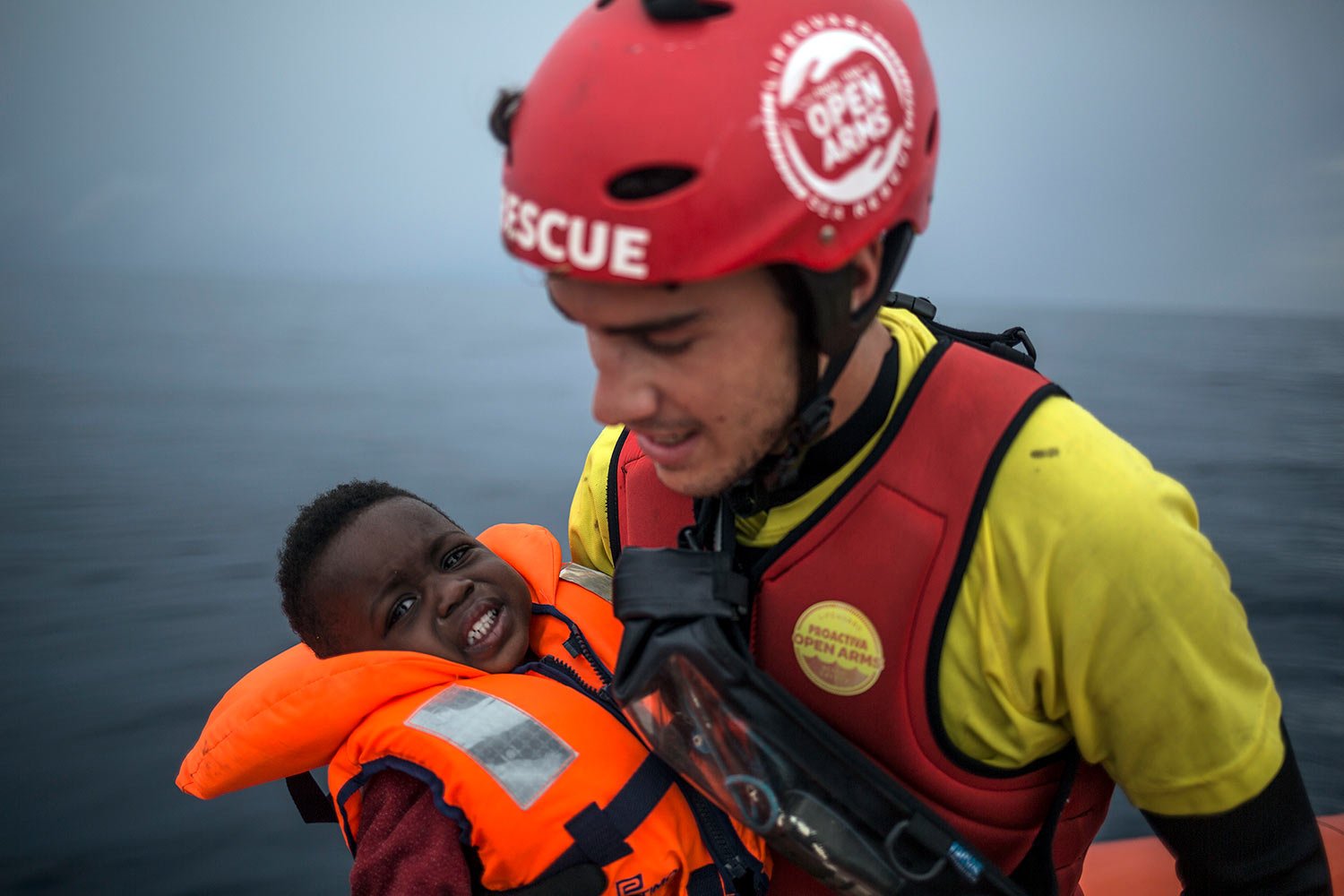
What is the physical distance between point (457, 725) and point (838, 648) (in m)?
0.49

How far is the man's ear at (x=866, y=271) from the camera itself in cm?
86

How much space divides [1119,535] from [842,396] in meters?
0.29

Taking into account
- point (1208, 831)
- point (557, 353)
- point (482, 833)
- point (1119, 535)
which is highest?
point (1119, 535)

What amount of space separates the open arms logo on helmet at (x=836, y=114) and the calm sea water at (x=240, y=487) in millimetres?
2219

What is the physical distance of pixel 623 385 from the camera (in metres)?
0.82

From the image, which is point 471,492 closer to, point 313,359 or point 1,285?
point 313,359

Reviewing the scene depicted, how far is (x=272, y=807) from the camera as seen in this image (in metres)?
2.41

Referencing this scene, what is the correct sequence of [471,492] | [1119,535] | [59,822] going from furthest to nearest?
[471,492]
[59,822]
[1119,535]

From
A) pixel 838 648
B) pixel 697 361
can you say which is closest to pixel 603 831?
pixel 838 648

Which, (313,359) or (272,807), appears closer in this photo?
(272,807)

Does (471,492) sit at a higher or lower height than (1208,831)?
lower

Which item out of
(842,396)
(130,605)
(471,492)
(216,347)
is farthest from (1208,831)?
(216,347)

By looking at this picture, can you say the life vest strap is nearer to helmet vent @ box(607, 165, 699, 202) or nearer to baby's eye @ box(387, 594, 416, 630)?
baby's eye @ box(387, 594, 416, 630)

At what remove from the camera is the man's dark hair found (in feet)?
4.57
